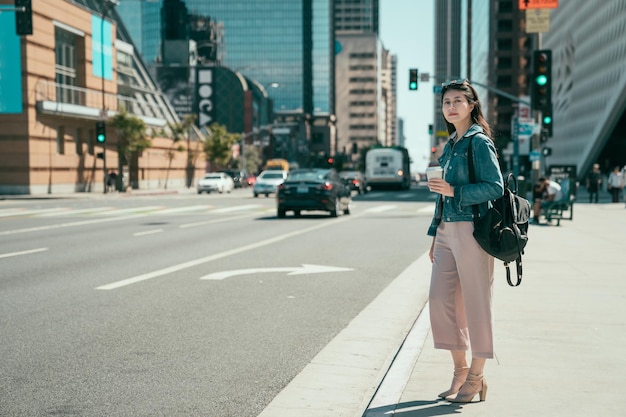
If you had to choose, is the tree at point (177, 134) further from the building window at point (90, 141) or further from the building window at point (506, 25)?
the building window at point (506, 25)

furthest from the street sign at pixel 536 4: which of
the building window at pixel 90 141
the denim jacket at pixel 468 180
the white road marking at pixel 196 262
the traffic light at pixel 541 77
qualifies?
the building window at pixel 90 141

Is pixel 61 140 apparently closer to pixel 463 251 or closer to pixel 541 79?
pixel 541 79

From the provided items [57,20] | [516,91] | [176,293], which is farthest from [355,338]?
[516,91]

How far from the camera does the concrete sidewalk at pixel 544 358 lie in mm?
4762

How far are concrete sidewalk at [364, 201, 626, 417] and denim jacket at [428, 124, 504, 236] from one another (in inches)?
43.7

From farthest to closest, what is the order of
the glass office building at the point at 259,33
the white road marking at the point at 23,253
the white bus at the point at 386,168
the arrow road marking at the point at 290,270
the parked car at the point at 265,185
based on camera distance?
the glass office building at the point at 259,33 < the white bus at the point at 386,168 < the parked car at the point at 265,185 < the white road marking at the point at 23,253 < the arrow road marking at the point at 290,270

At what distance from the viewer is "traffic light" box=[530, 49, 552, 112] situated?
70.3 feet

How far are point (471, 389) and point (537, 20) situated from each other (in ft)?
65.5

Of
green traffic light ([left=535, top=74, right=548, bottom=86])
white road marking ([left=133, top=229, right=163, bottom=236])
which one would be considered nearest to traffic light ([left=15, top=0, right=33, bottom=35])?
white road marking ([left=133, top=229, right=163, bottom=236])

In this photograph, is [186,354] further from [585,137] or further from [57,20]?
[585,137]

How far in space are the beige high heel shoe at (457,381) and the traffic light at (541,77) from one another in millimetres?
17482

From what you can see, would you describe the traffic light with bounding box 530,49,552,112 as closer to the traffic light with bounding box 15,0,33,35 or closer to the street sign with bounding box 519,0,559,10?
the street sign with bounding box 519,0,559,10

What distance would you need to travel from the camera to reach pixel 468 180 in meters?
4.95

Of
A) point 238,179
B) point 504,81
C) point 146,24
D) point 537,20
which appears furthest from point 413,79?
point 146,24
